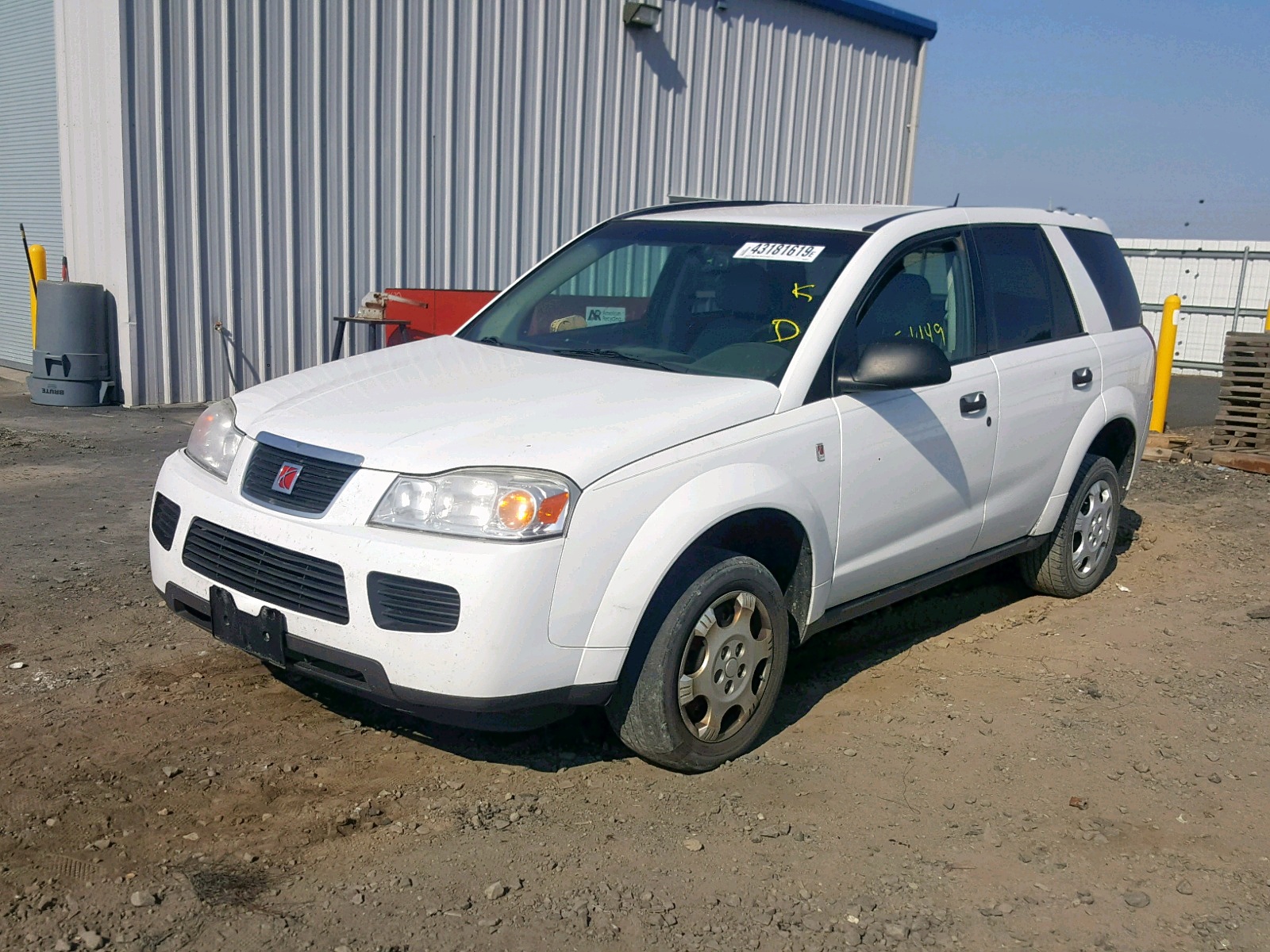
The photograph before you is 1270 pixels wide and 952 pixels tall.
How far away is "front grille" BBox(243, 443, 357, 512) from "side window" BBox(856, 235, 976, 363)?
197 cm

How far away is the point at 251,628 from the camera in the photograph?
3.63m

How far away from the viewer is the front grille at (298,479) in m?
3.56

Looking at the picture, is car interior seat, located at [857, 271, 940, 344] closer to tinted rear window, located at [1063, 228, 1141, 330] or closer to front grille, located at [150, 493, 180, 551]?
tinted rear window, located at [1063, 228, 1141, 330]

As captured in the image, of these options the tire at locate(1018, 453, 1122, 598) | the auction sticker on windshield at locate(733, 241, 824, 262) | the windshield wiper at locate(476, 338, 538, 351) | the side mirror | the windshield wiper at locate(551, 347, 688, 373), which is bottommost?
the tire at locate(1018, 453, 1122, 598)

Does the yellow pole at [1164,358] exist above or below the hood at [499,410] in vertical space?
below

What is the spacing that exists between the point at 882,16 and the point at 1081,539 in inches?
503

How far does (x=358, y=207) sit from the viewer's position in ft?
39.7

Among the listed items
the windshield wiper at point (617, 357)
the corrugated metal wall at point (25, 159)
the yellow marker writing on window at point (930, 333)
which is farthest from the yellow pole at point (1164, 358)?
the corrugated metal wall at point (25, 159)

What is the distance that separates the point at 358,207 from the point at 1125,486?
830cm

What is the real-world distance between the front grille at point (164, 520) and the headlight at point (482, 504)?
92 cm

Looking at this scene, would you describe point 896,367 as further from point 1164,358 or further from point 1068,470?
point 1164,358

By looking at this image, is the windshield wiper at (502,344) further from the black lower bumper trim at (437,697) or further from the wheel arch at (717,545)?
the black lower bumper trim at (437,697)

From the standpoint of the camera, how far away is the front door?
14.3 feet

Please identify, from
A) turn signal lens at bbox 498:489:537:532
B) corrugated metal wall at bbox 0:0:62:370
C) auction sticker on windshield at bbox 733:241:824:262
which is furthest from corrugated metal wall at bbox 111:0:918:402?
turn signal lens at bbox 498:489:537:532
